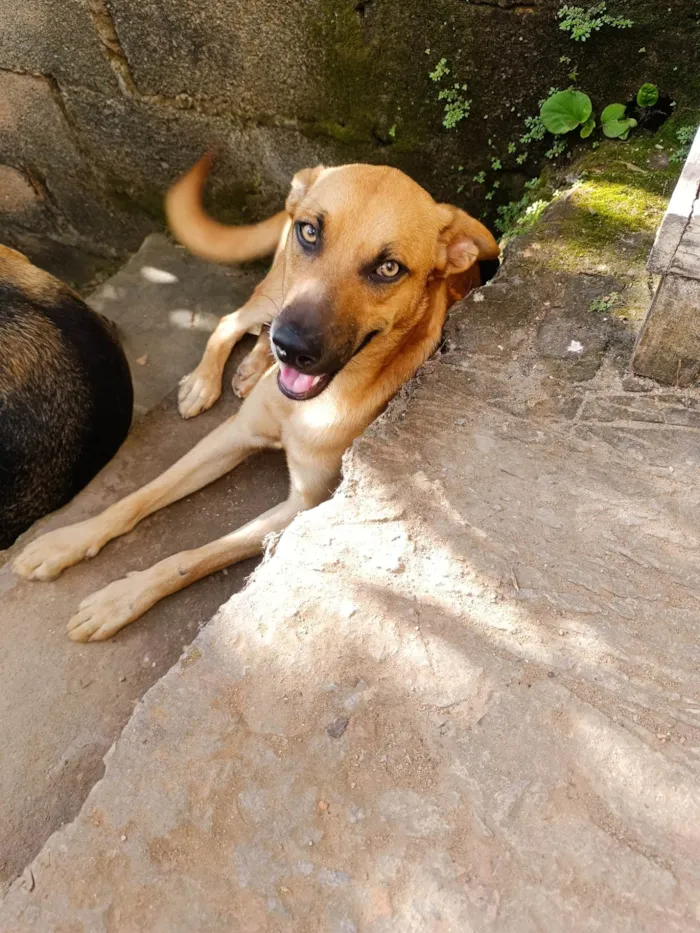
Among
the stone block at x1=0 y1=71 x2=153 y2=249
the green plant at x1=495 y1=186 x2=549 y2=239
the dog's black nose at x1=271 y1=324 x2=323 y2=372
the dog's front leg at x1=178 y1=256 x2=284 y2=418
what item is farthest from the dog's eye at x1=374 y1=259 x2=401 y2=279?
the stone block at x1=0 y1=71 x2=153 y2=249

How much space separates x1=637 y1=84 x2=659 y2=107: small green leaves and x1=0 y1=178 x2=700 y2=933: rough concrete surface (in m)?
1.50

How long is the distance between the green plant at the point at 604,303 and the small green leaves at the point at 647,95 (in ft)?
3.33

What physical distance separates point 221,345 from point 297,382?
143 cm

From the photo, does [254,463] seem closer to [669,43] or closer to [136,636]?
[136,636]

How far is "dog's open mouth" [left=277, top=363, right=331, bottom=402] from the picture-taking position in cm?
229

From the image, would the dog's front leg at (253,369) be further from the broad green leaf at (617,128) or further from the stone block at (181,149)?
the broad green leaf at (617,128)

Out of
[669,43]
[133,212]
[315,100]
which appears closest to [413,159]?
[315,100]

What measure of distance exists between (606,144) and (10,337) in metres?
2.75

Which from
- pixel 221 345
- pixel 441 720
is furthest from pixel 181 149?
pixel 441 720

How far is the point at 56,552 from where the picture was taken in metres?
2.81

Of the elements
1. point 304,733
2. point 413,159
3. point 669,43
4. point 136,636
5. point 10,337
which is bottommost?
point 136,636

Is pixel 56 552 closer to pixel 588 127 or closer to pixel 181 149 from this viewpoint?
pixel 181 149

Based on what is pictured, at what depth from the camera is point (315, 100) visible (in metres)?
3.50

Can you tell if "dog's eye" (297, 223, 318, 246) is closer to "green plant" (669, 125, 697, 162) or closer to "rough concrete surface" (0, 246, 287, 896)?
"rough concrete surface" (0, 246, 287, 896)
